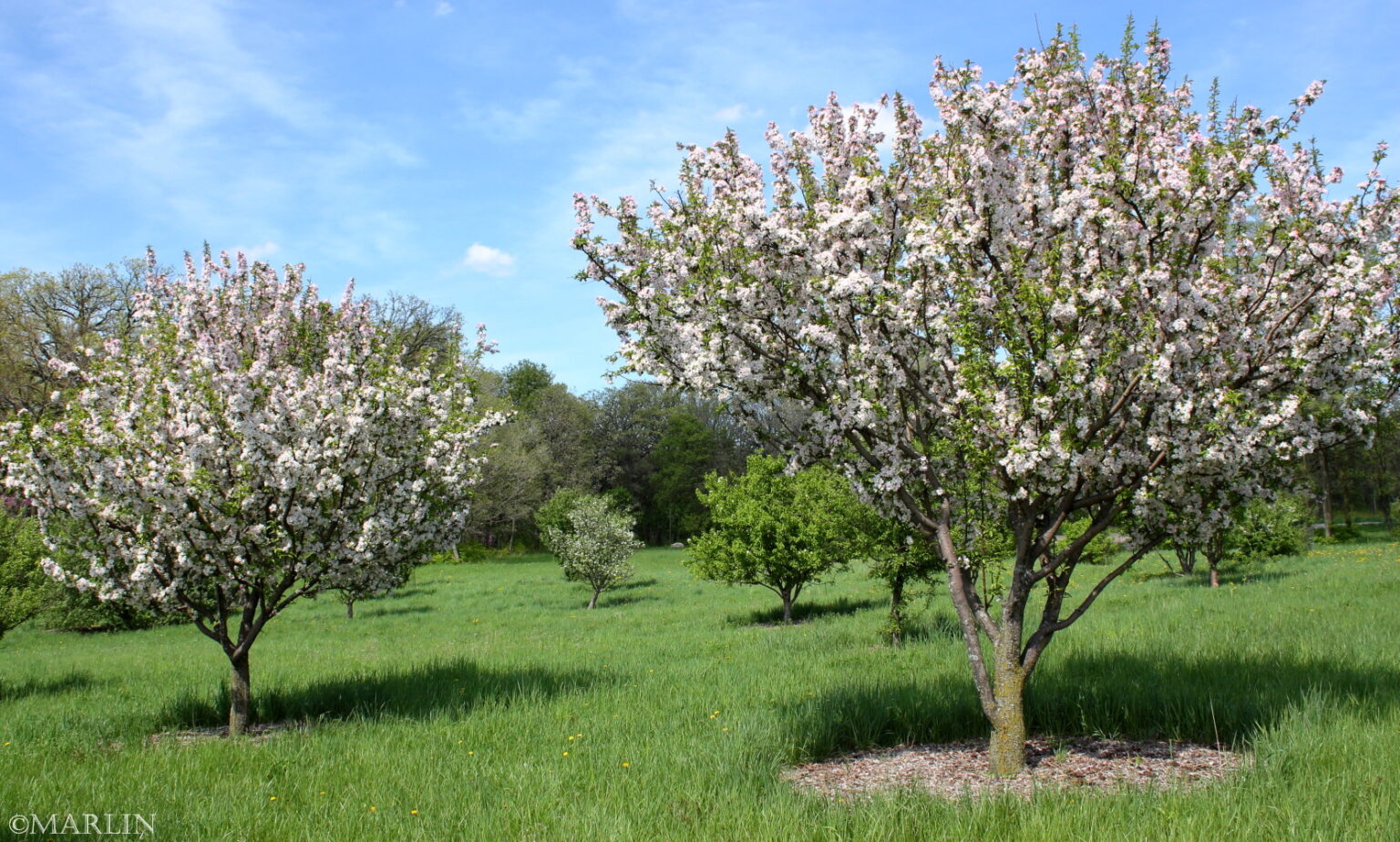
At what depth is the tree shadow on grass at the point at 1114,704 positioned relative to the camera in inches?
307

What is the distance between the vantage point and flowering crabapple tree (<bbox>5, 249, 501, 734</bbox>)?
29.7 feet

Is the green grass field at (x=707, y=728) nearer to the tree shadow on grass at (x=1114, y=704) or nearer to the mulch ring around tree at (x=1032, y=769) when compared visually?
the tree shadow on grass at (x=1114, y=704)

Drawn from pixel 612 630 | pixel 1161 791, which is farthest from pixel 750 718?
pixel 612 630

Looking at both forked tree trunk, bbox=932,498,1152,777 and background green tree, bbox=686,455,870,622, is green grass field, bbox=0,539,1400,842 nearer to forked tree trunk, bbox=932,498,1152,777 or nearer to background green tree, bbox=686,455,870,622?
forked tree trunk, bbox=932,498,1152,777

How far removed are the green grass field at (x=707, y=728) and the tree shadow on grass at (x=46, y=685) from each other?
9 cm

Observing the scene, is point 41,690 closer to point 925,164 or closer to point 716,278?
point 716,278

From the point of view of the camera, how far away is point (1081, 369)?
5809 millimetres

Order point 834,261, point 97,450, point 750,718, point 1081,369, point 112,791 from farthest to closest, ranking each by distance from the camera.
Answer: point 97,450
point 750,718
point 112,791
point 834,261
point 1081,369

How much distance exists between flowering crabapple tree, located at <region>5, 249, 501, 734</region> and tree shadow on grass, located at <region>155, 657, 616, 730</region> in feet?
3.72

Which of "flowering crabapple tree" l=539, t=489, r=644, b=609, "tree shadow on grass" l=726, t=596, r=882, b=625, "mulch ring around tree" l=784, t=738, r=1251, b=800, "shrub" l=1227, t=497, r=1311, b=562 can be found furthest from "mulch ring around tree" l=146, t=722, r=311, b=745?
"shrub" l=1227, t=497, r=1311, b=562

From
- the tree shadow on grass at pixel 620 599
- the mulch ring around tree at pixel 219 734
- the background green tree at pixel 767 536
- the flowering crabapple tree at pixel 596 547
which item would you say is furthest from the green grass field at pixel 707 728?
the tree shadow on grass at pixel 620 599

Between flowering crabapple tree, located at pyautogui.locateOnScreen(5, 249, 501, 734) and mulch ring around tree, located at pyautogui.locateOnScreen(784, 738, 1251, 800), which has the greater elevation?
flowering crabapple tree, located at pyautogui.locateOnScreen(5, 249, 501, 734)

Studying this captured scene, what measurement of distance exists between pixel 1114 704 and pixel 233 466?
32.4 feet

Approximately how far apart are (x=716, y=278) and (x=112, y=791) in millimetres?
6736
